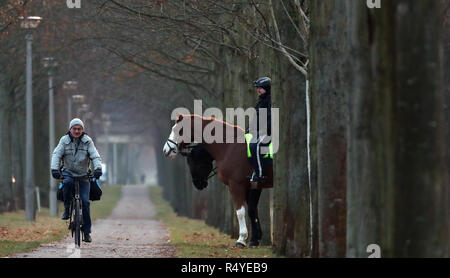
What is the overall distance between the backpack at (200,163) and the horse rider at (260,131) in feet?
4.13

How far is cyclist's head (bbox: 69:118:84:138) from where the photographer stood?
18984mm

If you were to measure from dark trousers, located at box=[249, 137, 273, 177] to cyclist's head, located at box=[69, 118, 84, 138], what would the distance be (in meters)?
3.34

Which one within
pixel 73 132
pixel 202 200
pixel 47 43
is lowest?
pixel 202 200

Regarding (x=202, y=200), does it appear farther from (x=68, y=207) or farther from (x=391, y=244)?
(x=391, y=244)

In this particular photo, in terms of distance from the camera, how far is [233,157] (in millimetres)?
21938

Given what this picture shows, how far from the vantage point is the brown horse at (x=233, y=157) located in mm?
21844

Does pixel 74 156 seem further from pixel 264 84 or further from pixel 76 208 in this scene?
pixel 264 84

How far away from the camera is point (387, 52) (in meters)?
11.5

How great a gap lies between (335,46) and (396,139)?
3.82 m

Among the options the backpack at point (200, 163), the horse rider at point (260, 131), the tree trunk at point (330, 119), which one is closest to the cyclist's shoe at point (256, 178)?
the horse rider at point (260, 131)

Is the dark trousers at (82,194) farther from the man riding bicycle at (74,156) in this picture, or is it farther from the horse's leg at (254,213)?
the horse's leg at (254,213)

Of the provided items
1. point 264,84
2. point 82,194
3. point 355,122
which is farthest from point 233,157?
point 355,122
